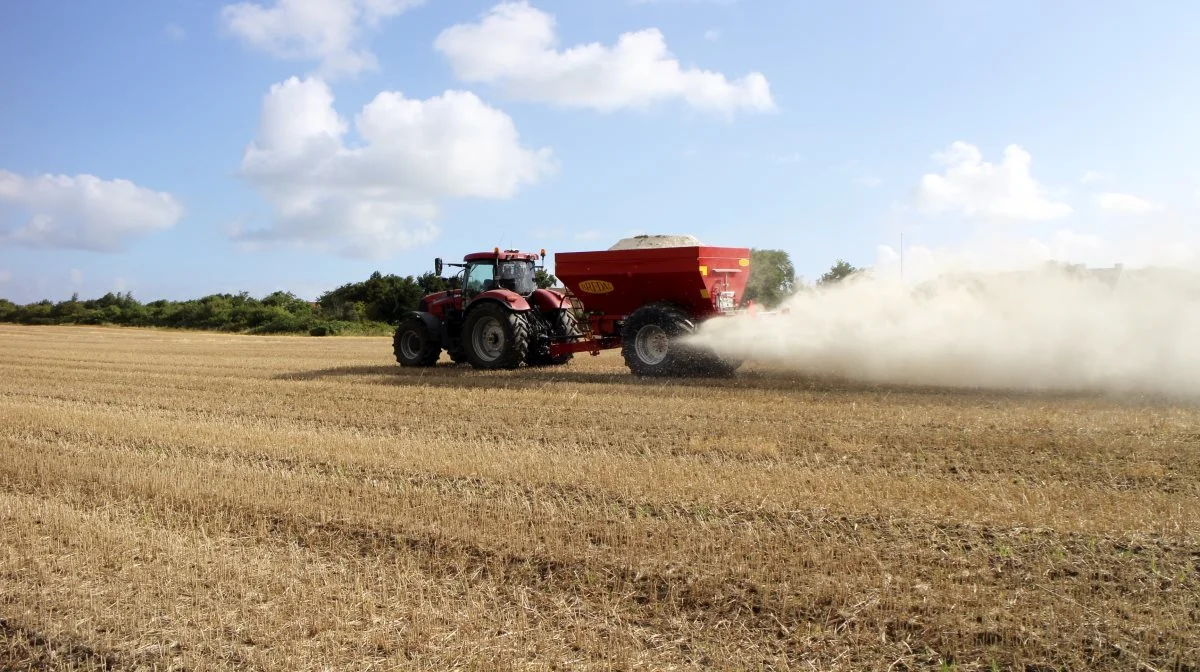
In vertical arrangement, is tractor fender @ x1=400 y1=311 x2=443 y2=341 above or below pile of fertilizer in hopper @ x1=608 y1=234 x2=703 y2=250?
below

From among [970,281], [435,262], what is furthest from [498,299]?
[970,281]

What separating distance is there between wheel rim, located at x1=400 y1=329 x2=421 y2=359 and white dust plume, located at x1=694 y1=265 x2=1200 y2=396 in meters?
5.72

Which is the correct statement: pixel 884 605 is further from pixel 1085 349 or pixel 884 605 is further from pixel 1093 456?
pixel 1085 349

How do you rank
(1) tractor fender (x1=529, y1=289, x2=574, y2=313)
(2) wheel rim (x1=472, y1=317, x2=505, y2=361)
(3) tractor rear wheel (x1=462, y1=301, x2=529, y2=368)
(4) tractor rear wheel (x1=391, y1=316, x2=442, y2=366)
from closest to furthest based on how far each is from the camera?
(3) tractor rear wheel (x1=462, y1=301, x2=529, y2=368), (1) tractor fender (x1=529, y1=289, x2=574, y2=313), (2) wheel rim (x1=472, y1=317, x2=505, y2=361), (4) tractor rear wheel (x1=391, y1=316, x2=442, y2=366)

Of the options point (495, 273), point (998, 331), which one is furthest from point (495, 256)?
point (998, 331)

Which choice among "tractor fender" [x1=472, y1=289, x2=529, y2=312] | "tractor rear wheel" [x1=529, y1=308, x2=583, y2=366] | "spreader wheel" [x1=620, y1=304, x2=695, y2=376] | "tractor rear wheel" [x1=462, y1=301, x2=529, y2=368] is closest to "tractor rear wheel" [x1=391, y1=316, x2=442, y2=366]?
"tractor rear wheel" [x1=462, y1=301, x2=529, y2=368]

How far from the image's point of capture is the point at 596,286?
44.1 feet

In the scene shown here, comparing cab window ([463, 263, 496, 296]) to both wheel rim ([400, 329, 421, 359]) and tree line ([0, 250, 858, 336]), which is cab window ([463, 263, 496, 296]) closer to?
wheel rim ([400, 329, 421, 359])

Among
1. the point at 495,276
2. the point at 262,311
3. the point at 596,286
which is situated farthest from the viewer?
the point at 262,311

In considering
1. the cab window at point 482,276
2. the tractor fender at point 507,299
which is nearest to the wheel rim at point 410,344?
the cab window at point 482,276

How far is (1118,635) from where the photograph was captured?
3736 millimetres

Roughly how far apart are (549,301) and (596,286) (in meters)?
1.38

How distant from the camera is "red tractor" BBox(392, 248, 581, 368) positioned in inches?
564

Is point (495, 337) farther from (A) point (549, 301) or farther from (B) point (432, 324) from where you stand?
(B) point (432, 324)
